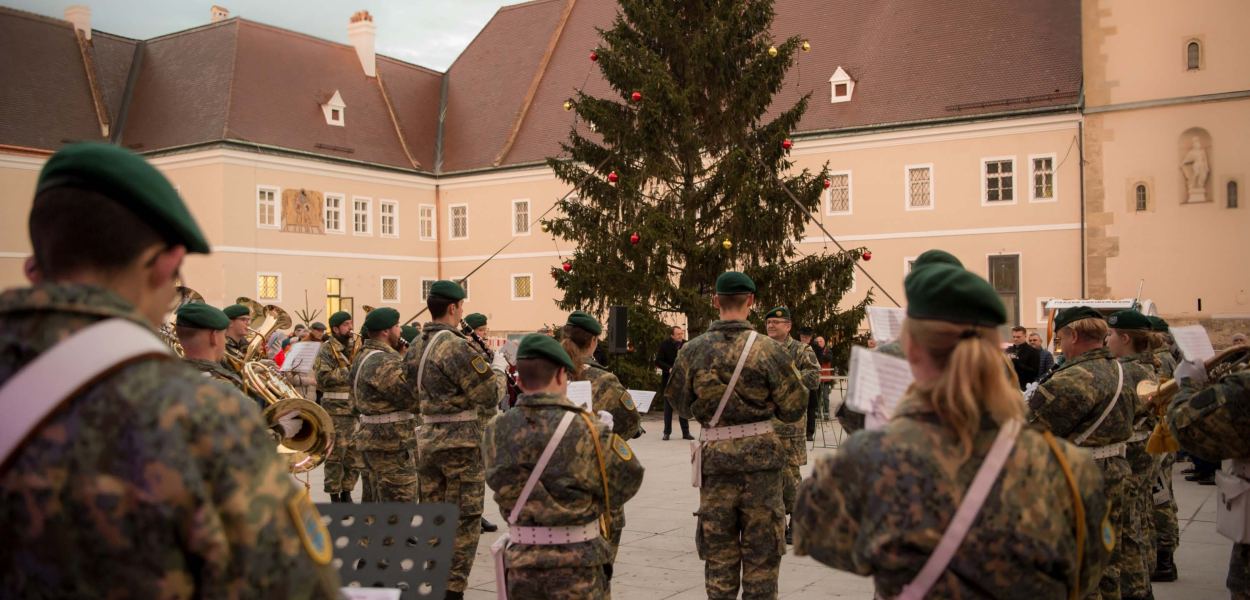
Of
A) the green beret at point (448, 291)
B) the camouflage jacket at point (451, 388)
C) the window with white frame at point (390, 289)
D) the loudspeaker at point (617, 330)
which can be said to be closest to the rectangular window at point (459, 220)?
the window with white frame at point (390, 289)

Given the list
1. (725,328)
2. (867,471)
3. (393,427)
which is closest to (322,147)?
(393,427)

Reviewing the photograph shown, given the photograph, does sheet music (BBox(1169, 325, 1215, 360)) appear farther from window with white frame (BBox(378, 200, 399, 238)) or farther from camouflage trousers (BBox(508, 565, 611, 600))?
window with white frame (BBox(378, 200, 399, 238))

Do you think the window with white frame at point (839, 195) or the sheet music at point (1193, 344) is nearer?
the sheet music at point (1193, 344)

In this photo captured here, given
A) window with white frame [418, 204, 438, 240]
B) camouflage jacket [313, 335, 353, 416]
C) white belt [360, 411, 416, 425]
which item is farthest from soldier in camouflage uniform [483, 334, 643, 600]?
window with white frame [418, 204, 438, 240]

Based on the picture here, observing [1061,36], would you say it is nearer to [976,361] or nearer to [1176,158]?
[1176,158]

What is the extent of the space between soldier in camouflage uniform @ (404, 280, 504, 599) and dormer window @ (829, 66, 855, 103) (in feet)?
111

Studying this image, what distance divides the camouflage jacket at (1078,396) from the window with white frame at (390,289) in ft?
142

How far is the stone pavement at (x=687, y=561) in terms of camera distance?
832 centimetres

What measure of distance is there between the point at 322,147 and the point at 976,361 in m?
44.5

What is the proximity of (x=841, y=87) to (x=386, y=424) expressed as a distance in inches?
1323

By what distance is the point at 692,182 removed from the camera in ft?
73.9

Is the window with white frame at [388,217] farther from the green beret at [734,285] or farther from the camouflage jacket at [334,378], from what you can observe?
the green beret at [734,285]

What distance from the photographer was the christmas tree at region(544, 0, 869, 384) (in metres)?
21.7

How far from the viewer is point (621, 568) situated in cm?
922
